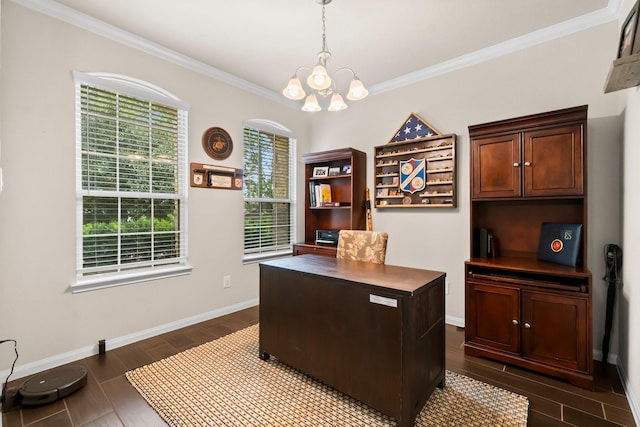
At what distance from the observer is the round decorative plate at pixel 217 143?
3.29 meters

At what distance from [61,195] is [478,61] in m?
3.91

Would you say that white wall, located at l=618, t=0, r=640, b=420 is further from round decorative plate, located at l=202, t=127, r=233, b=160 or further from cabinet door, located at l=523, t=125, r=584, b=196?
round decorative plate, located at l=202, t=127, r=233, b=160

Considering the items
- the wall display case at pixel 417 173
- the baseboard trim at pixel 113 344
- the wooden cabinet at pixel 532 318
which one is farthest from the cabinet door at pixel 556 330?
the baseboard trim at pixel 113 344

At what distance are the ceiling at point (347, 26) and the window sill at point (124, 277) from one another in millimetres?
2159

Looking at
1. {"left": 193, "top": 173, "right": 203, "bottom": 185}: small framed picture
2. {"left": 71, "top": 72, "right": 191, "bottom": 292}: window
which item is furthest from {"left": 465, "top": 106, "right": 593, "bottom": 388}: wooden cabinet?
{"left": 71, "top": 72, "right": 191, "bottom": 292}: window

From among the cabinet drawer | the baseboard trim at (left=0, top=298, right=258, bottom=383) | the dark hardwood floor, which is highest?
the cabinet drawer

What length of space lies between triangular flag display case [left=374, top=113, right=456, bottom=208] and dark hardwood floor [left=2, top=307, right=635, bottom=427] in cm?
152

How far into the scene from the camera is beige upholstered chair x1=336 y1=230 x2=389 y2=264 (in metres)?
2.52

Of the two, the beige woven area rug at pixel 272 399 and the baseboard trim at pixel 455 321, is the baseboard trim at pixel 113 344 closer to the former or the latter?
the beige woven area rug at pixel 272 399

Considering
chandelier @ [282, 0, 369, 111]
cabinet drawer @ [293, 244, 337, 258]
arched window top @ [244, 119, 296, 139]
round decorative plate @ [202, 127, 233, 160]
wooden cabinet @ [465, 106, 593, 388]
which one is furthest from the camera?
arched window top @ [244, 119, 296, 139]

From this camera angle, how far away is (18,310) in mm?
2170

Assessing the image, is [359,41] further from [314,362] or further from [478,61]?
[314,362]

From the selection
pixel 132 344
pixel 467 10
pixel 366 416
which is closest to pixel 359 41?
pixel 467 10

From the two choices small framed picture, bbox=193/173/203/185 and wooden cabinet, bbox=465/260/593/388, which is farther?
small framed picture, bbox=193/173/203/185
